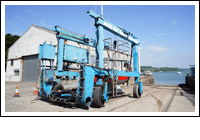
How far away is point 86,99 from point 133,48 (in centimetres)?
735

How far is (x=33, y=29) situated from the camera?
23172mm

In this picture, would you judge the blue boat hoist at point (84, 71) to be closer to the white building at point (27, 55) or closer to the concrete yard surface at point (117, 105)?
the concrete yard surface at point (117, 105)

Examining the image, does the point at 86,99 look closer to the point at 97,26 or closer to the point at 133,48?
the point at 97,26

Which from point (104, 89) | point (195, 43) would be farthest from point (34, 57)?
point (195, 43)

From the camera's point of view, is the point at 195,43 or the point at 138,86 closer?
the point at 195,43

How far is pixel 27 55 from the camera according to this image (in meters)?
24.0

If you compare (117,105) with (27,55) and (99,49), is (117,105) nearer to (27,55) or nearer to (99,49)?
(99,49)

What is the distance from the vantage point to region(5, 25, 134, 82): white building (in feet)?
70.7

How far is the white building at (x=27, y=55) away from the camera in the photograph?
2155 cm

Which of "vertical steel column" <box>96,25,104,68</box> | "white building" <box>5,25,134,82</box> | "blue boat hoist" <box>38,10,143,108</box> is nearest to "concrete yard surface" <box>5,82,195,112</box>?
"blue boat hoist" <box>38,10,143,108</box>

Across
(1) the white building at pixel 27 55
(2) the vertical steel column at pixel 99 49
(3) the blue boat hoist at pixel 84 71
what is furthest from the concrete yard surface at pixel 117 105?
(1) the white building at pixel 27 55

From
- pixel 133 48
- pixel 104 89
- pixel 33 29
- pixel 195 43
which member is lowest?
pixel 104 89

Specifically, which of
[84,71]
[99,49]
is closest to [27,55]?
[99,49]

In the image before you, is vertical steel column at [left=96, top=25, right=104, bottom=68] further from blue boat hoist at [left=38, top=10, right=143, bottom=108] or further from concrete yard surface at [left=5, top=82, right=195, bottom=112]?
concrete yard surface at [left=5, top=82, right=195, bottom=112]
